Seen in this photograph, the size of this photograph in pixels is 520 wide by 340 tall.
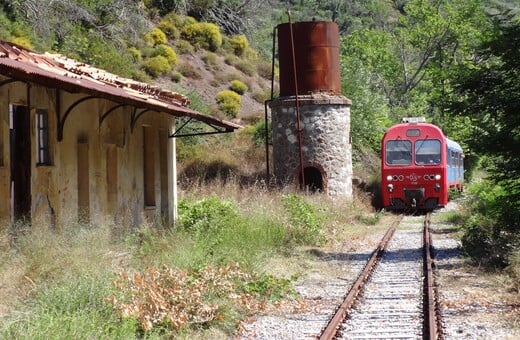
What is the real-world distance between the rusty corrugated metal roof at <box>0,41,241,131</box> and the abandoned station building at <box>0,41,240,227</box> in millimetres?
17

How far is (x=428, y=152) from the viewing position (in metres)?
30.4

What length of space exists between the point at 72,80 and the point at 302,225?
8718 mm

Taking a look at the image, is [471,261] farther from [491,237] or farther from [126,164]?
[126,164]

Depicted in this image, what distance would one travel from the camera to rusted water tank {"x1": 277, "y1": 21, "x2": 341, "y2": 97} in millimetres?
30203

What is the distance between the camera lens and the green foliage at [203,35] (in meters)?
53.2

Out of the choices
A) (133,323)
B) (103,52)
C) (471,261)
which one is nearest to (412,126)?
(103,52)

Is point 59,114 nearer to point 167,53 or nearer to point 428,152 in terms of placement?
point 428,152

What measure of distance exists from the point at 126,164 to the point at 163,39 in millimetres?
35169

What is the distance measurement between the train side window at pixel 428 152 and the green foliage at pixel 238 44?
89.1 ft

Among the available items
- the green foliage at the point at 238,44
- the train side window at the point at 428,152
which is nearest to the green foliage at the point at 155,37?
the green foliage at the point at 238,44

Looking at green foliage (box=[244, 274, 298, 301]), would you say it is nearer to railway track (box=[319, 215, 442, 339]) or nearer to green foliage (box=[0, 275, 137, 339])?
railway track (box=[319, 215, 442, 339])

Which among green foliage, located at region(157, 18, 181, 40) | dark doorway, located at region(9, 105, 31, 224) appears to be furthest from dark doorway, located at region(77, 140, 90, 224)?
green foliage, located at region(157, 18, 181, 40)

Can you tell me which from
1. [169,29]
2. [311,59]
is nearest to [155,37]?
[169,29]

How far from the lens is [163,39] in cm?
5069
